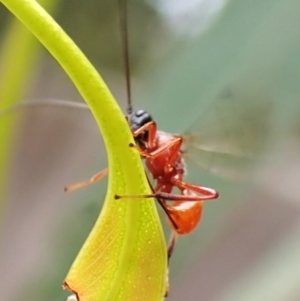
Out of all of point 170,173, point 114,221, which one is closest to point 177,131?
point 170,173

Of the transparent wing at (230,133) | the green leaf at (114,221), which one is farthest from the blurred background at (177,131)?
the green leaf at (114,221)

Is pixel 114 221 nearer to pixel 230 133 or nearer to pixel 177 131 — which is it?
pixel 230 133

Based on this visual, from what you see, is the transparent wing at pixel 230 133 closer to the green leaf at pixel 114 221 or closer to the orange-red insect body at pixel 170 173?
the orange-red insect body at pixel 170 173

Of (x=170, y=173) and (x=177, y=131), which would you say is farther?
(x=177, y=131)

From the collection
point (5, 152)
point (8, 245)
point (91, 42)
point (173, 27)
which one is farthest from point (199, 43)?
point (8, 245)

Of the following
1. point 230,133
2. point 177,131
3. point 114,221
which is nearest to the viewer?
point 114,221

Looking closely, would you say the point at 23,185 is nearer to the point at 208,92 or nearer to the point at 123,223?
the point at 208,92
